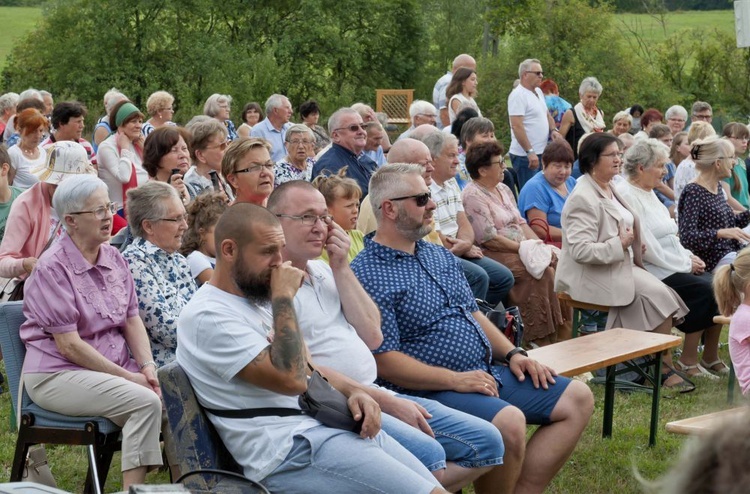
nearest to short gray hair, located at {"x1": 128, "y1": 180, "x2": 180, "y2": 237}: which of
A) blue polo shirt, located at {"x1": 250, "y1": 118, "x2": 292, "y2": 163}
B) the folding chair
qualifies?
the folding chair

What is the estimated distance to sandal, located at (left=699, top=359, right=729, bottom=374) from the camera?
7.52m

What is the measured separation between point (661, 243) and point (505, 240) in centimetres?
108

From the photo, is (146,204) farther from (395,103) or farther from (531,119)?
(395,103)

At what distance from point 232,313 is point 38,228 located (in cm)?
257

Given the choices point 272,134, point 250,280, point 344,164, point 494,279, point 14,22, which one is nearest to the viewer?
point 250,280

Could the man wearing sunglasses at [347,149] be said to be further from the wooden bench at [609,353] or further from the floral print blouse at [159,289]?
the floral print blouse at [159,289]

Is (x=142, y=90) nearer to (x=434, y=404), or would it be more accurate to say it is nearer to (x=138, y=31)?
(x=138, y=31)

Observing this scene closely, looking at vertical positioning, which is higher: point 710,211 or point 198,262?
point 198,262

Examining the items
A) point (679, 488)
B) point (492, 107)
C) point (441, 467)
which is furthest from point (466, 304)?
point (492, 107)

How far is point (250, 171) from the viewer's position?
18.8 ft

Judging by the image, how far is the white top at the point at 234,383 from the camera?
11.0 feet

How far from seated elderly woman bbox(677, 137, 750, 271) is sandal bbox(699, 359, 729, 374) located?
680mm

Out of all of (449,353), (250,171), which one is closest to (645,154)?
(250,171)

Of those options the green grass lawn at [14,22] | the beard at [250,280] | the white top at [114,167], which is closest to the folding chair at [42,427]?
the beard at [250,280]
